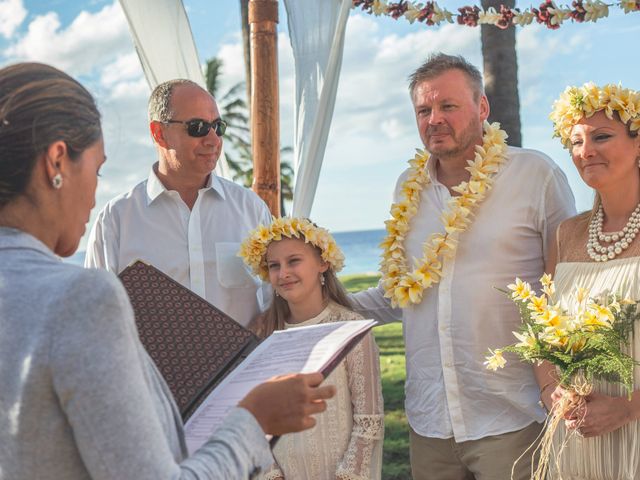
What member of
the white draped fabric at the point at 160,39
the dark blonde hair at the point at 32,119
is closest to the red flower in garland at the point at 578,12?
the white draped fabric at the point at 160,39

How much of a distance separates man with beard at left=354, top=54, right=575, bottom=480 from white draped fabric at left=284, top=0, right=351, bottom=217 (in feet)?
5.18

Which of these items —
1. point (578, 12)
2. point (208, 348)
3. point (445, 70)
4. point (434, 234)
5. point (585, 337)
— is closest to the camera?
point (208, 348)

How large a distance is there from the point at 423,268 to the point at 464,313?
26cm

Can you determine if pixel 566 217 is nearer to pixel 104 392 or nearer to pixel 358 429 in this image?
pixel 358 429

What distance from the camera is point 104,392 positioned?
1343 millimetres

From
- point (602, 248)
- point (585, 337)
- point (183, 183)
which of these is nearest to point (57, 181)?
point (585, 337)

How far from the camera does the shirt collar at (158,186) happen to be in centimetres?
394

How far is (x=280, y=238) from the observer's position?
12.3 feet

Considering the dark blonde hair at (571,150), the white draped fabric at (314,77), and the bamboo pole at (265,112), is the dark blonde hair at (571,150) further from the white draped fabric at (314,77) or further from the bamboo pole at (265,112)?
the bamboo pole at (265,112)

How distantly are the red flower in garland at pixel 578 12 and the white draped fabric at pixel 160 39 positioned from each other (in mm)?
2529

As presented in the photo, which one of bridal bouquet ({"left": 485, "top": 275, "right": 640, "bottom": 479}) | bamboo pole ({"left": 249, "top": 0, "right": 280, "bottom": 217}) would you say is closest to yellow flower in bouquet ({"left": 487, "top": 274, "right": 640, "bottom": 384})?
bridal bouquet ({"left": 485, "top": 275, "right": 640, "bottom": 479})

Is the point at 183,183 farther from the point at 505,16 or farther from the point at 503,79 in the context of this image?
the point at 503,79

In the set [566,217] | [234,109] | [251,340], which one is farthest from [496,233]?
[234,109]

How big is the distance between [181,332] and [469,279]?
59.1 inches
